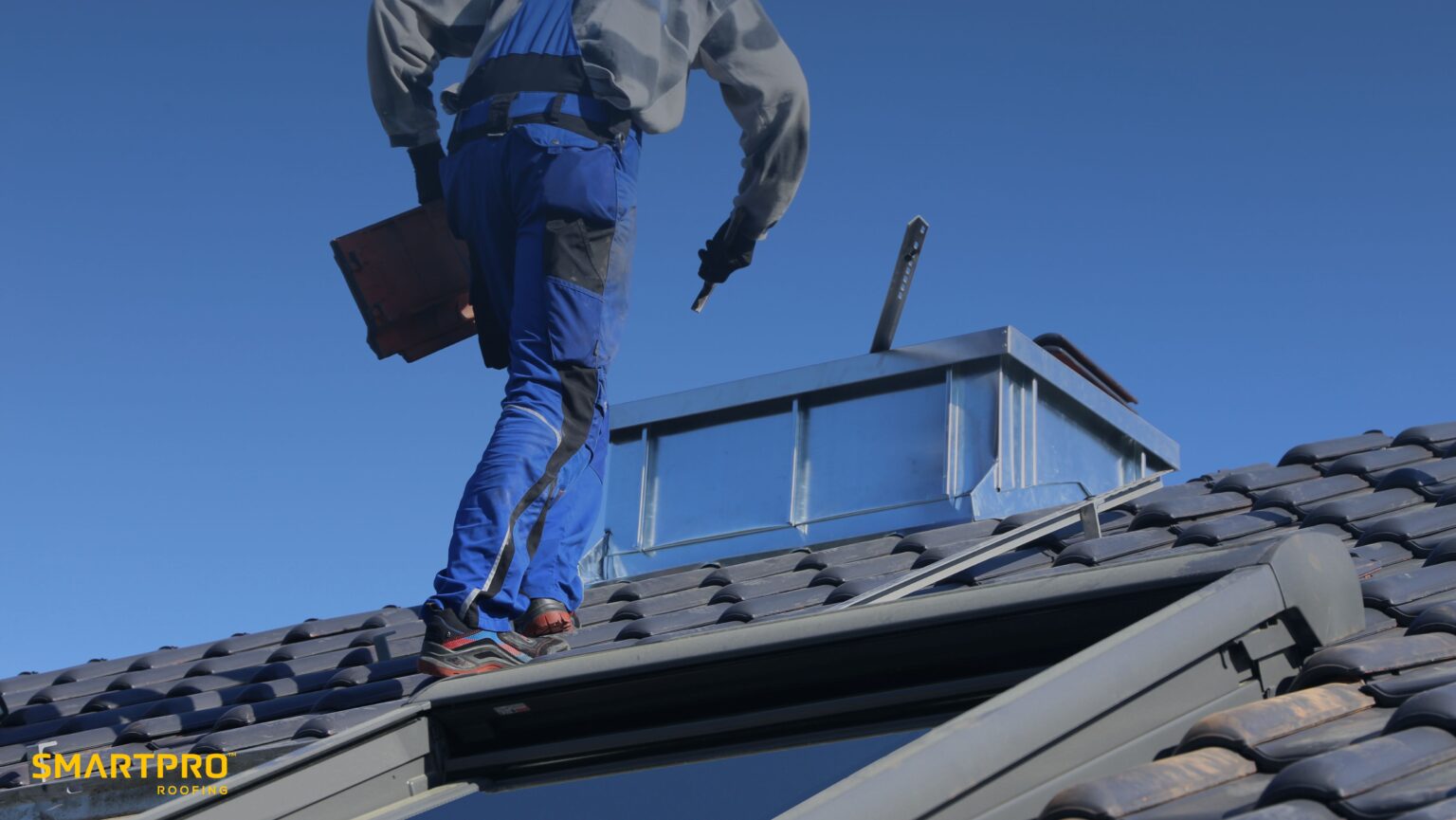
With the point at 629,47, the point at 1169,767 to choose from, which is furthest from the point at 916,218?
the point at 1169,767

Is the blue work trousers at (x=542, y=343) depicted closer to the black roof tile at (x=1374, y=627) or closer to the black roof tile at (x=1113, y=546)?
the black roof tile at (x=1113, y=546)

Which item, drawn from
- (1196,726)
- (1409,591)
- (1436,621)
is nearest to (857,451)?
(1409,591)

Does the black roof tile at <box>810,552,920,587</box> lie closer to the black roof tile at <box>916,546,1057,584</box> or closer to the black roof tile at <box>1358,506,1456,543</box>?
the black roof tile at <box>916,546,1057,584</box>

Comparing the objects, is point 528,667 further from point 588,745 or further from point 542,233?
point 542,233

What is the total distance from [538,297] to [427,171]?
3.55 feet

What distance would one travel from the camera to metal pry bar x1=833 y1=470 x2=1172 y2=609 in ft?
14.1

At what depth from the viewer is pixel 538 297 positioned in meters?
4.62

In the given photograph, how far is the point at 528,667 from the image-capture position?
3.07 meters

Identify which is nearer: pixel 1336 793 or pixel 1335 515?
pixel 1336 793

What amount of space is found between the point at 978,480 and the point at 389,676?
2882 mm

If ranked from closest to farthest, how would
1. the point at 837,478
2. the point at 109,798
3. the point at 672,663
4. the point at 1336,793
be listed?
the point at 1336,793 → the point at 672,663 → the point at 109,798 → the point at 837,478

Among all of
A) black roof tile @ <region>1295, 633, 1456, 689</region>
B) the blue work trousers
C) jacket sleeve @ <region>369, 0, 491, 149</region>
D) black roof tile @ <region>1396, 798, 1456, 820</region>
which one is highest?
jacket sleeve @ <region>369, 0, 491, 149</region>

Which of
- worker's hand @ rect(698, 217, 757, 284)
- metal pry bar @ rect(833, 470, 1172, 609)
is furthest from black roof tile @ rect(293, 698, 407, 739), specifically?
worker's hand @ rect(698, 217, 757, 284)

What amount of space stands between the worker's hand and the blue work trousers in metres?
0.71
